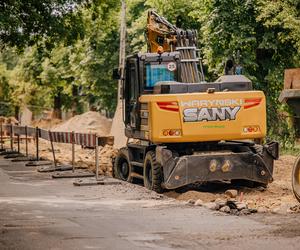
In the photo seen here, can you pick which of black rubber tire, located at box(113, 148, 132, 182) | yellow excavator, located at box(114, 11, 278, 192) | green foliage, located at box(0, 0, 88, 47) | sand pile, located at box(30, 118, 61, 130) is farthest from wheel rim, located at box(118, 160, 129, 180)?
sand pile, located at box(30, 118, 61, 130)

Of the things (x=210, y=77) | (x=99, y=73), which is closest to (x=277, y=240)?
(x=210, y=77)

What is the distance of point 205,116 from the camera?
1517cm

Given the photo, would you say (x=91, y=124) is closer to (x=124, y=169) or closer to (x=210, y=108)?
(x=124, y=169)

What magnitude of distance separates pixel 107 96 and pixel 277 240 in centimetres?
3953

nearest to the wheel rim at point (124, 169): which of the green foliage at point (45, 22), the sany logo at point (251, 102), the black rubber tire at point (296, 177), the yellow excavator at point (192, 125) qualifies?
the yellow excavator at point (192, 125)

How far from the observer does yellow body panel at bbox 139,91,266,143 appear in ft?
49.0

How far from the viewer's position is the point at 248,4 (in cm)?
2984

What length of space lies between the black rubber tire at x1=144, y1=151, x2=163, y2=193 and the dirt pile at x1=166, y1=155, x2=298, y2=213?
0.45m

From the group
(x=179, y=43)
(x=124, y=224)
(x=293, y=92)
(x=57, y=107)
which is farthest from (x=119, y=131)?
(x=57, y=107)

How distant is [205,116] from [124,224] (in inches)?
195

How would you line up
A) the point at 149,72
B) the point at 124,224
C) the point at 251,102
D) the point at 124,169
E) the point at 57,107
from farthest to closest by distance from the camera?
1. the point at 57,107
2. the point at 124,169
3. the point at 149,72
4. the point at 251,102
5. the point at 124,224

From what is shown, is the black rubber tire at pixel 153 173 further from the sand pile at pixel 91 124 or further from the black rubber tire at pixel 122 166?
the sand pile at pixel 91 124

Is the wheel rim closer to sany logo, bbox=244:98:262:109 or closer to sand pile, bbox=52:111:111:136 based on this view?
sany logo, bbox=244:98:262:109

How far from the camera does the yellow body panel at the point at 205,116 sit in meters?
14.9
